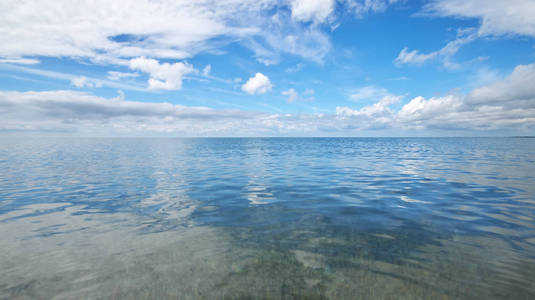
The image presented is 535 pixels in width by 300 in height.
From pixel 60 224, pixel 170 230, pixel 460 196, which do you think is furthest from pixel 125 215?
pixel 460 196

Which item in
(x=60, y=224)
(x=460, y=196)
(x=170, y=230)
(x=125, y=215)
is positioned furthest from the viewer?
(x=460, y=196)

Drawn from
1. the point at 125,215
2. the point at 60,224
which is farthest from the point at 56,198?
the point at 125,215

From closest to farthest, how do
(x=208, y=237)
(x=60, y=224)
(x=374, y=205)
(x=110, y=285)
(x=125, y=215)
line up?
1. (x=110, y=285)
2. (x=208, y=237)
3. (x=60, y=224)
4. (x=125, y=215)
5. (x=374, y=205)

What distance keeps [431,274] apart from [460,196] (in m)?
13.4

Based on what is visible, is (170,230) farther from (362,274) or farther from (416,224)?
(416,224)

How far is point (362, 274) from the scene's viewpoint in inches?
300

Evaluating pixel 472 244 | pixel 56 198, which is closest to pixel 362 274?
pixel 472 244

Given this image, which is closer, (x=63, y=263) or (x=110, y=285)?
(x=110, y=285)

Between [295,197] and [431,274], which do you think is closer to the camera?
[431,274]

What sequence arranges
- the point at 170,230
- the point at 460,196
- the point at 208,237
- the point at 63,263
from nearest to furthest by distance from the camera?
the point at 63,263 < the point at 208,237 < the point at 170,230 < the point at 460,196

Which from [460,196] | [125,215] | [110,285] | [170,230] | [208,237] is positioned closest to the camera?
[110,285]

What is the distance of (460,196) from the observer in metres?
17.4

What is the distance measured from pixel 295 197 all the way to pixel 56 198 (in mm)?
17947

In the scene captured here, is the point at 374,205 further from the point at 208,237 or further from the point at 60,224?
the point at 60,224
